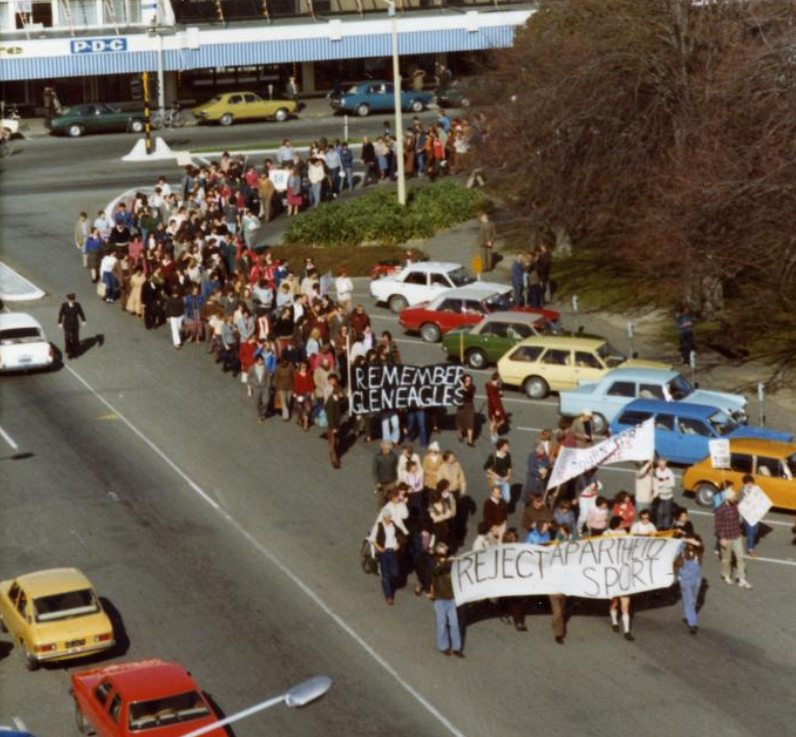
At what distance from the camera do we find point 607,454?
100 ft

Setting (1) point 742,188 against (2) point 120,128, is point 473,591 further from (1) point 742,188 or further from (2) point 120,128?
(2) point 120,128

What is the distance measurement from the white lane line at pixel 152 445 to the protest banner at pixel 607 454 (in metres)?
6.65

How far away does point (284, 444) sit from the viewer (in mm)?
36781

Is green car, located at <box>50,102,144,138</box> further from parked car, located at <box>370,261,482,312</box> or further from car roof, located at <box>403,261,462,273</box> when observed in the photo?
car roof, located at <box>403,261,462,273</box>

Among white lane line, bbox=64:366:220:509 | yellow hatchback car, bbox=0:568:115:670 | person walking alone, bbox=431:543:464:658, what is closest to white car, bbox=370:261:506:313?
white lane line, bbox=64:366:220:509

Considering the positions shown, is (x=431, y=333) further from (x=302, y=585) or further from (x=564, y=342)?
(x=302, y=585)

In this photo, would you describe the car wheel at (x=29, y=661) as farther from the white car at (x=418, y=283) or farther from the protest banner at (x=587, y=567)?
the white car at (x=418, y=283)

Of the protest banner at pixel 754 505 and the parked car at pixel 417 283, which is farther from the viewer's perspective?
the parked car at pixel 417 283

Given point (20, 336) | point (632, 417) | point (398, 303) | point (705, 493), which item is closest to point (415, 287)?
point (398, 303)

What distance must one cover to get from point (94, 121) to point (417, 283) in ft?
112

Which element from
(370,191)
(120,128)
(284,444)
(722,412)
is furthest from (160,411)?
(120,128)

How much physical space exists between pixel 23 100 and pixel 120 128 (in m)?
7.57

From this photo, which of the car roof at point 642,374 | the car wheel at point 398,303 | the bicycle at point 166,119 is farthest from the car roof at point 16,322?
the bicycle at point 166,119

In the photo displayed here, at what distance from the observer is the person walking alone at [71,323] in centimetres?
4269
